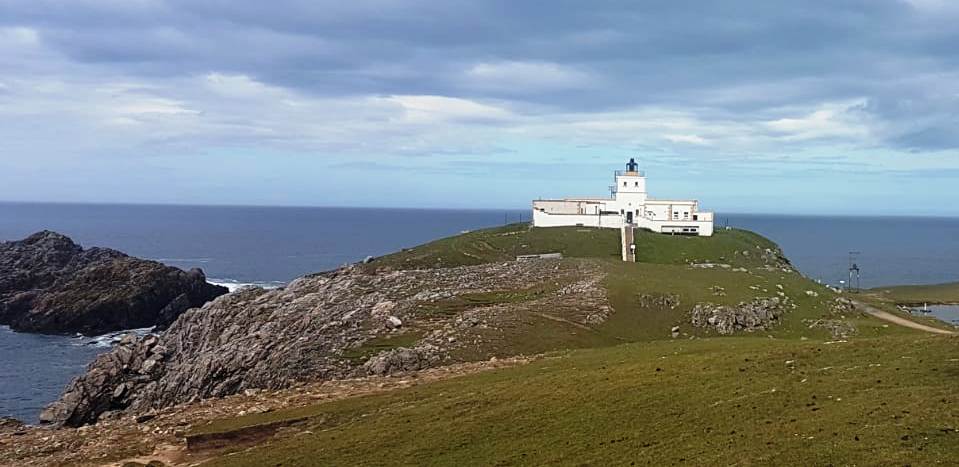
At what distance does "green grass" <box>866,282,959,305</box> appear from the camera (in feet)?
399

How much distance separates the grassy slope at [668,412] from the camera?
67.4 ft

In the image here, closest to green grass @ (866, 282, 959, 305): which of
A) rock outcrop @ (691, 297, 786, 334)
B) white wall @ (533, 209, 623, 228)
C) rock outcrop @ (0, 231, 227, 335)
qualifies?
white wall @ (533, 209, 623, 228)

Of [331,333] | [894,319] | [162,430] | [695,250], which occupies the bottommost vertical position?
[162,430]

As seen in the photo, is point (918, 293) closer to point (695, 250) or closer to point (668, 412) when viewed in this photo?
point (695, 250)

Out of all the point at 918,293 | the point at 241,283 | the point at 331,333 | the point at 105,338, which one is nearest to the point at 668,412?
the point at 331,333

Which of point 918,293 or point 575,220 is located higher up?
point 575,220

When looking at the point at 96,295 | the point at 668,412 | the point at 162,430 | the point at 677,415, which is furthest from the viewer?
the point at 96,295

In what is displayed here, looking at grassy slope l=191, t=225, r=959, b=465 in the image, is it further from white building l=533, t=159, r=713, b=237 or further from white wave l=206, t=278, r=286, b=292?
white wave l=206, t=278, r=286, b=292

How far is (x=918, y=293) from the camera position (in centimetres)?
13475

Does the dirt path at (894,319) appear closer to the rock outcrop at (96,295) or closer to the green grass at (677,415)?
the green grass at (677,415)

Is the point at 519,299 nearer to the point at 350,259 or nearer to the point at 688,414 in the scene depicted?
the point at 688,414

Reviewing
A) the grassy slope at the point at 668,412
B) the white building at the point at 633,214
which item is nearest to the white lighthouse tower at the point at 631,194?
the white building at the point at 633,214

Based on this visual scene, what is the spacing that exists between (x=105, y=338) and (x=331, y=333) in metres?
60.0

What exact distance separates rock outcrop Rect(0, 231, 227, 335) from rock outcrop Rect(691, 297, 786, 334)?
264ft
